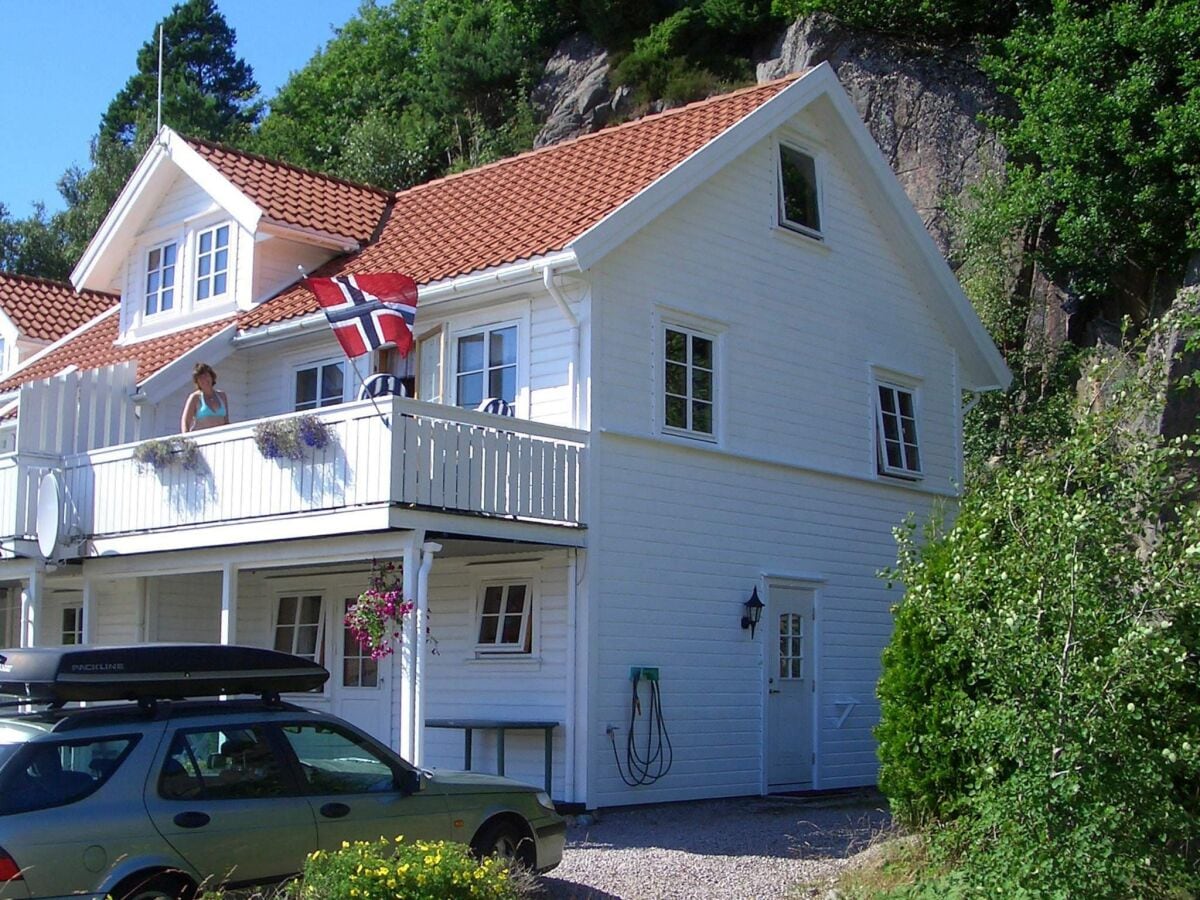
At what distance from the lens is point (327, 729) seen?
947cm

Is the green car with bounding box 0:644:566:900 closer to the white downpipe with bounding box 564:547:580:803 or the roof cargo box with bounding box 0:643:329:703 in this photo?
the roof cargo box with bounding box 0:643:329:703

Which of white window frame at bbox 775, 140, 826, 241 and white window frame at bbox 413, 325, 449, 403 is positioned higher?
white window frame at bbox 775, 140, 826, 241

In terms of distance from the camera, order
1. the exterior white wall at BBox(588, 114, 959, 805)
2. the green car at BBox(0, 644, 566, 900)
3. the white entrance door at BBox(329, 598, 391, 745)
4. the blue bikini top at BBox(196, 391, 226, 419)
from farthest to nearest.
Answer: the white entrance door at BBox(329, 598, 391, 745) → the blue bikini top at BBox(196, 391, 226, 419) → the exterior white wall at BBox(588, 114, 959, 805) → the green car at BBox(0, 644, 566, 900)

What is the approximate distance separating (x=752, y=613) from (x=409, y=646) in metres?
4.88

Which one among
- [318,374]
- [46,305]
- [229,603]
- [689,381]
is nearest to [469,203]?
[318,374]

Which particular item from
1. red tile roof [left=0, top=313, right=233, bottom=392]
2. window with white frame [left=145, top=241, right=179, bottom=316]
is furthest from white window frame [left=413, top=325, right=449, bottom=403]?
window with white frame [left=145, top=241, right=179, bottom=316]

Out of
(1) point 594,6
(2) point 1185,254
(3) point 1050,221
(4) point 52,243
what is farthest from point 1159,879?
(4) point 52,243

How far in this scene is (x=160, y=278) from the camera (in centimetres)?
2136

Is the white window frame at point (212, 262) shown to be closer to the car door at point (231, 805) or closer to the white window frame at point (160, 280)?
the white window frame at point (160, 280)

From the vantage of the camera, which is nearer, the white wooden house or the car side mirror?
the car side mirror

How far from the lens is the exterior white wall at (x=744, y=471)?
51.5 ft

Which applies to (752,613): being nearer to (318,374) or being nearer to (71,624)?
(318,374)

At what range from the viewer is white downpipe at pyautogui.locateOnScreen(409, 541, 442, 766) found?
13344 millimetres

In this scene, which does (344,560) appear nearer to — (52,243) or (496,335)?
(496,335)
